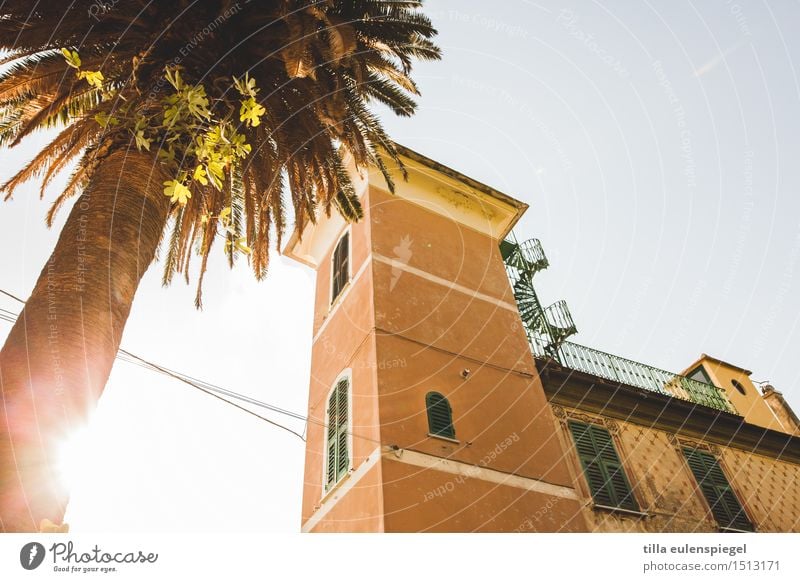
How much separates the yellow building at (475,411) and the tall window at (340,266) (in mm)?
64

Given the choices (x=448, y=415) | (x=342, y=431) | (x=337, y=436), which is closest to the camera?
(x=448, y=415)

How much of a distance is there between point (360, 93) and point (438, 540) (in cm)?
495

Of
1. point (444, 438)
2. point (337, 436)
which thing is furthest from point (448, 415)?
point (337, 436)

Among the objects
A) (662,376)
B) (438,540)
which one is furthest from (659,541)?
(662,376)

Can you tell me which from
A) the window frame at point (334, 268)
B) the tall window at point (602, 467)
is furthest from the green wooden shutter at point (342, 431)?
the tall window at point (602, 467)

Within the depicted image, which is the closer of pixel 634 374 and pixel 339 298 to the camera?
pixel 339 298

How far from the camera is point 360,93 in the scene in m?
6.32

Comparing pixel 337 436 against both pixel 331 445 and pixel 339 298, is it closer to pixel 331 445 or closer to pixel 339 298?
pixel 331 445

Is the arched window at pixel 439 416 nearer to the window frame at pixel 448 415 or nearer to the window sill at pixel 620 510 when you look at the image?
the window frame at pixel 448 415

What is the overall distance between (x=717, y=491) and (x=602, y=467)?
11.2 feet

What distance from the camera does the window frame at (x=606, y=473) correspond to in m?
9.84

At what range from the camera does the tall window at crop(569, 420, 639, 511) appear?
32.9 ft

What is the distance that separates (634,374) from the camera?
1425cm

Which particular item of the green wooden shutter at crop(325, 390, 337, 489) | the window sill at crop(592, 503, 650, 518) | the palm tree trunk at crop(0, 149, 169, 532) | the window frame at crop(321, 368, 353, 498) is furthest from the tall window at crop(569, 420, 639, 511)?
the palm tree trunk at crop(0, 149, 169, 532)
